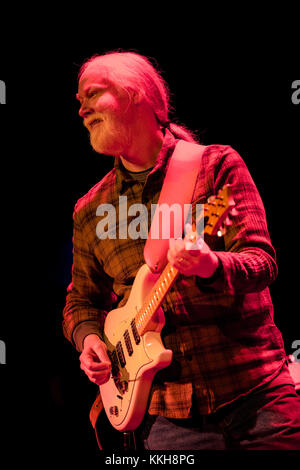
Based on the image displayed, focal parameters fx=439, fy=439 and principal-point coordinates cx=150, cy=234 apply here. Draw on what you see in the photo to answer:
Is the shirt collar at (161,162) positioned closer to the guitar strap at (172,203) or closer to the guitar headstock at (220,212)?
the guitar strap at (172,203)

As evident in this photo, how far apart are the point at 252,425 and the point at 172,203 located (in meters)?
0.86

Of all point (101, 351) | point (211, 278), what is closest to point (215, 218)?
point (211, 278)

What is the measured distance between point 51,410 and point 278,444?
6.82 feet

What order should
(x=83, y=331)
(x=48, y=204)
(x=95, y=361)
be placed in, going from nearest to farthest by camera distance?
1. (x=95, y=361)
2. (x=83, y=331)
3. (x=48, y=204)

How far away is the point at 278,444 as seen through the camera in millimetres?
1442

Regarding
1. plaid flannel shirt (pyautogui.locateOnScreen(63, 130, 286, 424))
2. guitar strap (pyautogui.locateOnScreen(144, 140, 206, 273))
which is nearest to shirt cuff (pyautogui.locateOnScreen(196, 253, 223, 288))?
plaid flannel shirt (pyautogui.locateOnScreen(63, 130, 286, 424))

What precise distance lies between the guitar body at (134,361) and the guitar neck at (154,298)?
0.08 ft

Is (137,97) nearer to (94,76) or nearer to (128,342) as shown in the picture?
(94,76)

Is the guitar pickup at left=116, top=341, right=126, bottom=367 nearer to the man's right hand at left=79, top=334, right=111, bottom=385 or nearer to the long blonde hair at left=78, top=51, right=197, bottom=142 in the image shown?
the man's right hand at left=79, top=334, right=111, bottom=385

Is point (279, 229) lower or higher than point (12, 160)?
lower

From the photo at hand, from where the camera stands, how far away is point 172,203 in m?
1.78

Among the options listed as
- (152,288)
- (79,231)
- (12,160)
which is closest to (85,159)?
(12,160)

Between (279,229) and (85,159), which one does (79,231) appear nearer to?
(85,159)

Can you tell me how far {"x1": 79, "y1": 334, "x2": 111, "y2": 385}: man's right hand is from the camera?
1.96 meters
